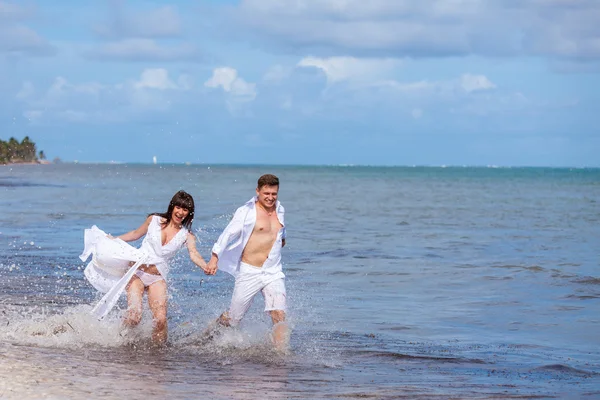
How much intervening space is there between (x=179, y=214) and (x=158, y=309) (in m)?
1.04

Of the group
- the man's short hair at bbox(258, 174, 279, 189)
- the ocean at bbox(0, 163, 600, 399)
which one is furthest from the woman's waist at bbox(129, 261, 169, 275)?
the man's short hair at bbox(258, 174, 279, 189)

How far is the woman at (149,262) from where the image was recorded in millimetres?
9570

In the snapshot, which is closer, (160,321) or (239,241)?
(239,241)

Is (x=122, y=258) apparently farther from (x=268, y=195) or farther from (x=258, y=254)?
(x=268, y=195)

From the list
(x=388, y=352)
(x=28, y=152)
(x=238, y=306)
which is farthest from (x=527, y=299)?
(x=28, y=152)

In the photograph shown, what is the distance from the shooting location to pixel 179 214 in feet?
31.3

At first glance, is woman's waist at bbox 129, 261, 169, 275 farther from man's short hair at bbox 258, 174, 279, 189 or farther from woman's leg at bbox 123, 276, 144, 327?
man's short hair at bbox 258, 174, 279, 189

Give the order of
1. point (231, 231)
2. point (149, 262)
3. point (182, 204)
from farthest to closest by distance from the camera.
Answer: point (149, 262) → point (182, 204) → point (231, 231)

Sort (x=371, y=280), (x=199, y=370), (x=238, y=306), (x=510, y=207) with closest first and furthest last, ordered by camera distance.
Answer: (x=199, y=370), (x=238, y=306), (x=371, y=280), (x=510, y=207)

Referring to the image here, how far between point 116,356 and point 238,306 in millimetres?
1367

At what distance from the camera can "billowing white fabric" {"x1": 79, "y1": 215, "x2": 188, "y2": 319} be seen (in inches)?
378

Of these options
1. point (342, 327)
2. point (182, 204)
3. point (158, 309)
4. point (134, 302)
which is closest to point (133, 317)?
point (134, 302)

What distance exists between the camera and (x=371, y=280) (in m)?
15.9

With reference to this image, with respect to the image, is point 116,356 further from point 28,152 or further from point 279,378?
point 28,152
